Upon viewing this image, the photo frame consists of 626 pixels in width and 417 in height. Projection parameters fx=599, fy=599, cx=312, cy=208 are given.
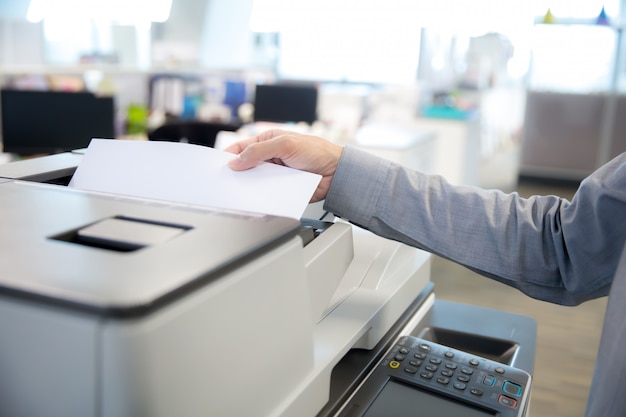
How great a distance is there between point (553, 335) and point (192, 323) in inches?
99.1

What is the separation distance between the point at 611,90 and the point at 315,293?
17.8ft

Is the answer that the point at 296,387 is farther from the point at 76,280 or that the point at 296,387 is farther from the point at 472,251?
the point at 472,251

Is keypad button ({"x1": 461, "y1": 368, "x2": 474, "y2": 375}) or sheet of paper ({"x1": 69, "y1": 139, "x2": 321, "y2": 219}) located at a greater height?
sheet of paper ({"x1": 69, "y1": 139, "x2": 321, "y2": 219})

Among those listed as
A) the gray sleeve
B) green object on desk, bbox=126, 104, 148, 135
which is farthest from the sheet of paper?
green object on desk, bbox=126, 104, 148, 135

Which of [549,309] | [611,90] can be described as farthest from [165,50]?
[611,90]

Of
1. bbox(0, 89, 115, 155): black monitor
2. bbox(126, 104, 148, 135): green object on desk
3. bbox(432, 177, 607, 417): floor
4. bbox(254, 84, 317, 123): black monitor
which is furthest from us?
bbox(254, 84, 317, 123): black monitor

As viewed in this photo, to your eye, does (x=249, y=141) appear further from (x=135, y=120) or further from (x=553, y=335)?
(x=135, y=120)

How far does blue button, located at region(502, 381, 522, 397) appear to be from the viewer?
604mm

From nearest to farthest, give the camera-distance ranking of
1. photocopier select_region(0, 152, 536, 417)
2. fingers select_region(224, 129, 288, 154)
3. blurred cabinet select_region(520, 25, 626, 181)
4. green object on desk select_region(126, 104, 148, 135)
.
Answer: photocopier select_region(0, 152, 536, 417) < fingers select_region(224, 129, 288, 154) < green object on desk select_region(126, 104, 148, 135) < blurred cabinet select_region(520, 25, 626, 181)

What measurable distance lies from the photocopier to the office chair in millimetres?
2288

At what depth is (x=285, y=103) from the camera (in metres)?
3.95

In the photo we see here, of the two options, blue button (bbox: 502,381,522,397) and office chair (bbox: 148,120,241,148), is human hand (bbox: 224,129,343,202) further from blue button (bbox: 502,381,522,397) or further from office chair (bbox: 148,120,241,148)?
office chair (bbox: 148,120,241,148)

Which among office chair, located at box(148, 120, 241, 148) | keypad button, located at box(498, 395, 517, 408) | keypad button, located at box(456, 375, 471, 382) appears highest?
office chair, located at box(148, 120, 241, 148)

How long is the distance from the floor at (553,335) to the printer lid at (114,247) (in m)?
1.51
